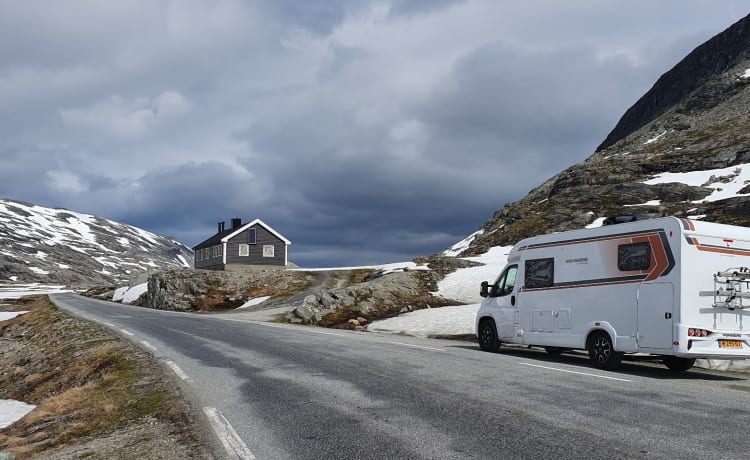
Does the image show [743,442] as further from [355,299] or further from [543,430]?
[355,299]

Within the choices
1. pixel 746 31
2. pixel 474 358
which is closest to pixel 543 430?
pixel 474 358

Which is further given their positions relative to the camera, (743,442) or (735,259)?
(735,259)

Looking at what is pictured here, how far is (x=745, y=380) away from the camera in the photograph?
1280 centimetres

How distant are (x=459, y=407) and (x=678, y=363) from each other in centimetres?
854

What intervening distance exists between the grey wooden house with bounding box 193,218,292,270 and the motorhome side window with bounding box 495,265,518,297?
195 ft

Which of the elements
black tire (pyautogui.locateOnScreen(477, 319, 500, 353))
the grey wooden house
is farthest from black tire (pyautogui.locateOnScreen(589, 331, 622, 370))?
the grey wooden house

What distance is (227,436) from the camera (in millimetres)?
6891

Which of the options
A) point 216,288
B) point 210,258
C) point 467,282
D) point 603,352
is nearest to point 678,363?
point 603,352

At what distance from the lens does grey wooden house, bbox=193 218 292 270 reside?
74.1 metres

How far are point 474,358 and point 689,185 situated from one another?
230 feet

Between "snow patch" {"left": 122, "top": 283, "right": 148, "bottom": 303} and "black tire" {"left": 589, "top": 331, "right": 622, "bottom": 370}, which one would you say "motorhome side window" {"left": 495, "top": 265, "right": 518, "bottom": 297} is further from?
"snow patch" {"left": 122, "top": 283, "right": 148, "bottom": 303}

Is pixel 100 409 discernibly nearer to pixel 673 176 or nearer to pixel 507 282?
pixel 507 282

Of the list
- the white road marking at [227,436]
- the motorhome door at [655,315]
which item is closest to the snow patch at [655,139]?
the motorhome door at [655,315]

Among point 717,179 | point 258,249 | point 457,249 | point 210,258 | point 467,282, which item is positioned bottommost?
point 467,282
